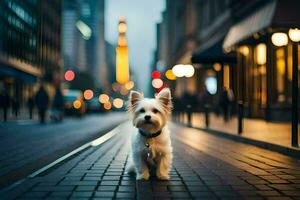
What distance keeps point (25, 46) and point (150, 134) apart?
58043 millimetres

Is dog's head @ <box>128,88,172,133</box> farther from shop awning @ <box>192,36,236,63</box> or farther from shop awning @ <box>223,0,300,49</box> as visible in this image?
shop awning @ <box>192,36,236,63</box>

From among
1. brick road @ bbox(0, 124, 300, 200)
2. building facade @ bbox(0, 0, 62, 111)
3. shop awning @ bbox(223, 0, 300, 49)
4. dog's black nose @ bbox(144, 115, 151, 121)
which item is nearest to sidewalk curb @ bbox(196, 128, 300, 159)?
brick road @ bbox(0, 124, 300, 200)

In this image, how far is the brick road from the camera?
6.15 m

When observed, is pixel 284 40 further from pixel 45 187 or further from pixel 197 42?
pixel 197 42

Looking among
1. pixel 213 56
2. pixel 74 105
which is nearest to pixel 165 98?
pixel 213 56

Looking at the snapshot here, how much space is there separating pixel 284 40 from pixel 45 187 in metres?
8.57

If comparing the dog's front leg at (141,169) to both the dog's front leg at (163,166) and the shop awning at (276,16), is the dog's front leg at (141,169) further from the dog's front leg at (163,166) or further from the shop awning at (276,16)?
the shop awning at (276,16)

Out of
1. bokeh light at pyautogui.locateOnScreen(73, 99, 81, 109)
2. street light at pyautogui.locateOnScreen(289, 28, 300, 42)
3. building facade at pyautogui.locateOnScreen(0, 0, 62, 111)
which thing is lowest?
bokeh light at pyautogui.locateOnScreen(73, 99, 81, 109)

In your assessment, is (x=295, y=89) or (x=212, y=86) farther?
(x=212, y=86)

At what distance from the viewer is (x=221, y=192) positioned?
20.9 ft

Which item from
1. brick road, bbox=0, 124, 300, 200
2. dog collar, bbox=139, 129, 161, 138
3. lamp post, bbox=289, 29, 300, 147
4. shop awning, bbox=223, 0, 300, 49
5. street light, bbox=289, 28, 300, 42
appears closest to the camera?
brick road, bbox=0, 124, 300, 200

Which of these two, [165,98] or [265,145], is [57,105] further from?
[165,98]

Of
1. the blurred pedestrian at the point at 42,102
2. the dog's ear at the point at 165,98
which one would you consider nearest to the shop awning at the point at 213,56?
the blurred pedestrian at the point at 42,102

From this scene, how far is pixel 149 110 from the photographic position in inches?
261
